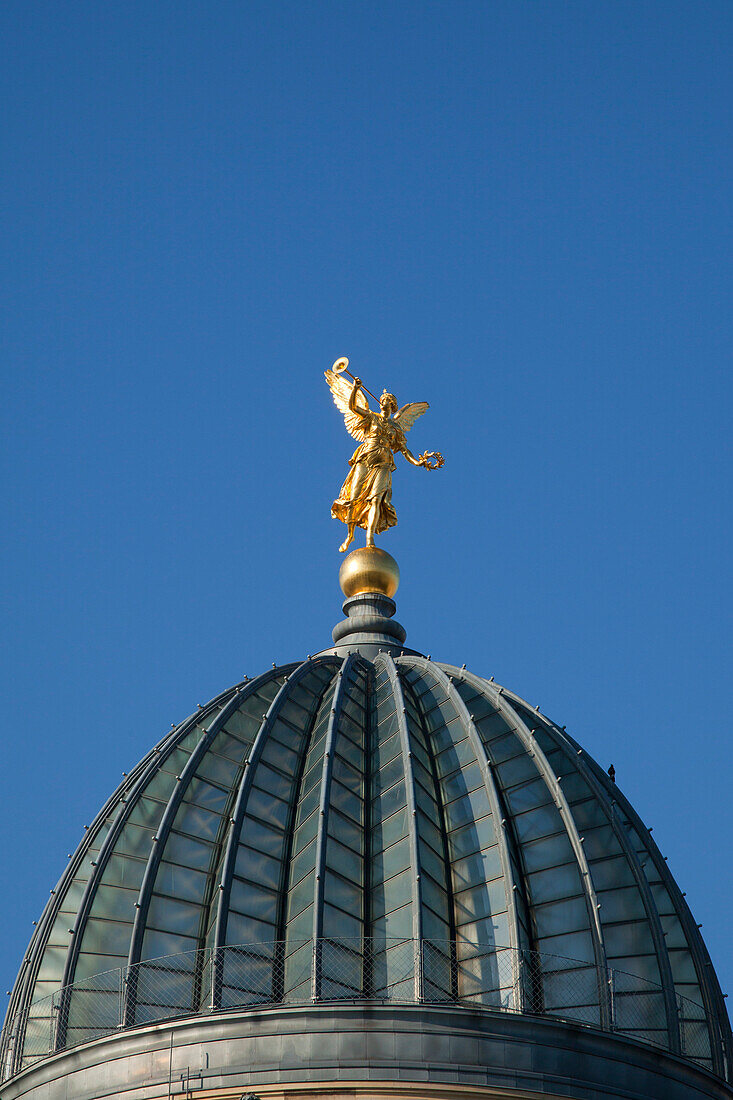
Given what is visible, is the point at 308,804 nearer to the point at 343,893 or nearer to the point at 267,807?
the point at 267,807

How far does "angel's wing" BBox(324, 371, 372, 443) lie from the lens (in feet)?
211

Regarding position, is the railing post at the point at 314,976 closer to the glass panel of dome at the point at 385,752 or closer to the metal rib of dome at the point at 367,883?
the metal rib of dome at the point at 367,883

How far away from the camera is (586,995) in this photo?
4659cm

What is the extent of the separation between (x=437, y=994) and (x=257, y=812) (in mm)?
7944

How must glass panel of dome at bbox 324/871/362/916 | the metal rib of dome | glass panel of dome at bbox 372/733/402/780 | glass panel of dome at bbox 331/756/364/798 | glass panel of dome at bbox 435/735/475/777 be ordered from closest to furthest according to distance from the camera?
1. the metal rib of dome
2. glass panel of dome at bbox 324/871/362/916
3. glass panel of dome at bbox 331/756/364/798
4. glass panel of dome at bbox 372/733/402/780
5. glass panel of dome at bbox 435/735/475/777

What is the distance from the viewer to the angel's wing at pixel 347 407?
211ft

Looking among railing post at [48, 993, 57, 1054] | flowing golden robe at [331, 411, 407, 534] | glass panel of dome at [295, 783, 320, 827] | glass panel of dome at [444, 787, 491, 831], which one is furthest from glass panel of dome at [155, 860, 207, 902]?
flowing golden robe at [331, 411, 407, 534]

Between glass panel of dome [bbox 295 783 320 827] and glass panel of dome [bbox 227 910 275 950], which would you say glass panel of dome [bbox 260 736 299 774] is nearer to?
glass panel of dome [bbox 295 783 320 827]

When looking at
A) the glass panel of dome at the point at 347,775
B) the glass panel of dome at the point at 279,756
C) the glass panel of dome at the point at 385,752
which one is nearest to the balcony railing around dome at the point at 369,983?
the glass panel of dome at the point at 347,775

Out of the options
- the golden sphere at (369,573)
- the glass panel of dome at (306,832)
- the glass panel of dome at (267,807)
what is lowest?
the glass panel of dome at (306,832)

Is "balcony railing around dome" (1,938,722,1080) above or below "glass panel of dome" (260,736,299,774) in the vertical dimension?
below

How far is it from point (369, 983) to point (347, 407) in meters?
24.2

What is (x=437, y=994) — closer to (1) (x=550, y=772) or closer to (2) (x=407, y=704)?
(1) (x=550, y=772)

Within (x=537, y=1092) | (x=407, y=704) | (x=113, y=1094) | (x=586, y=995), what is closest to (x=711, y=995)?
(x=586, y=995)
